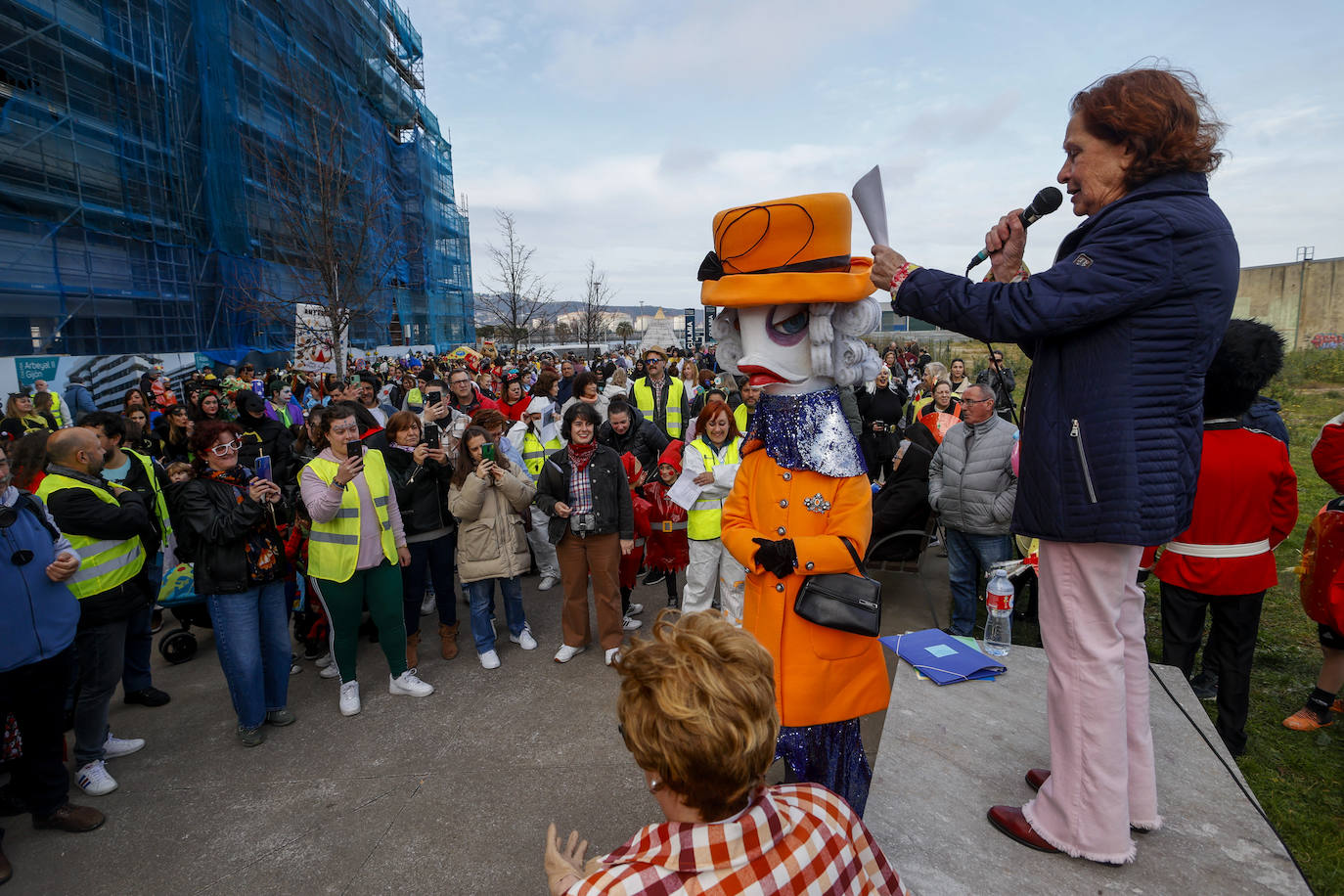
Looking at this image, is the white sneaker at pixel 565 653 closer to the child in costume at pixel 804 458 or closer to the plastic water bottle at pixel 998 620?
the child in costume at pixel 804 458

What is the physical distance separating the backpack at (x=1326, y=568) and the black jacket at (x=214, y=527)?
18.9ft

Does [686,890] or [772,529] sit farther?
[772,529]

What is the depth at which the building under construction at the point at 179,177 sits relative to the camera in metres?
12.6

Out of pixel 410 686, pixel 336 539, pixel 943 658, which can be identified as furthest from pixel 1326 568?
pixel 336 539

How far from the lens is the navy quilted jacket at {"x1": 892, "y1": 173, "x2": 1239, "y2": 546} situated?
145cm

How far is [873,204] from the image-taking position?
212 cm

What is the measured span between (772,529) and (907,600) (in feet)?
13.0

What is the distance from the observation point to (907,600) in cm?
591

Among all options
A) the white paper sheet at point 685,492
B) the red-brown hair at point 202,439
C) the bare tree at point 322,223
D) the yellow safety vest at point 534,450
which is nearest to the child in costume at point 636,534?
the white paper sheet at point 685,492

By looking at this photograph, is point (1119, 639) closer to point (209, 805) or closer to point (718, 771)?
point (718, 771)

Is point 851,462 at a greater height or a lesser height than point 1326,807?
greater

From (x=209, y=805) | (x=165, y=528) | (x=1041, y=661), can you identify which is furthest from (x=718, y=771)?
(x=165, y=528)

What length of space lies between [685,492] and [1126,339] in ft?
10.4

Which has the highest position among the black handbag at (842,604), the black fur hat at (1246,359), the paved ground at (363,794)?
the black fur hat at (1246,359)
